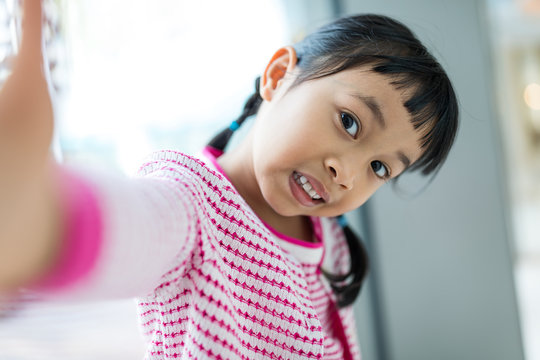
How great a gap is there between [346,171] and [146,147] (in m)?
0.45

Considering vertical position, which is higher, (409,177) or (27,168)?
(27,168)

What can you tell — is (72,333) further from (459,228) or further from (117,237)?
(459,228)

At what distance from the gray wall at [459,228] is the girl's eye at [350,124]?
14.3 inches

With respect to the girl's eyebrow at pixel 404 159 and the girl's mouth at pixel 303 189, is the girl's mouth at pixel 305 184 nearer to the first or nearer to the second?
the girl's mouth at pixel 303 189

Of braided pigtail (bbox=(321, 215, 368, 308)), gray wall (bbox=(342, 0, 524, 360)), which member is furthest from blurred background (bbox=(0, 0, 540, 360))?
braided pigtail (bbox=(321, 215, 368, 308))

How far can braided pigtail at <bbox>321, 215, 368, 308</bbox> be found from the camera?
745 mm

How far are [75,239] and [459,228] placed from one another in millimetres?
751

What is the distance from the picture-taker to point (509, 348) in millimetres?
882

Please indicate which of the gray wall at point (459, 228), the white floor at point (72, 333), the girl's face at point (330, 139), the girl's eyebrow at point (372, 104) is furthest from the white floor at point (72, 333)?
the gray wall at point (459, 228)

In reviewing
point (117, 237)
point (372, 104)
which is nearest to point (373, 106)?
point (372, 104)

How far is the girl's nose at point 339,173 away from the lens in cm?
55

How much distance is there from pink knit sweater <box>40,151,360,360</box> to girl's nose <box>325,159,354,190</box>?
0.34 feet

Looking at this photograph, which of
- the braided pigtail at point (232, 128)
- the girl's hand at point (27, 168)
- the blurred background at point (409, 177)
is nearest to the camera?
the girl's hand at point (27, 168)

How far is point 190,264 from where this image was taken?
0.43 metres
